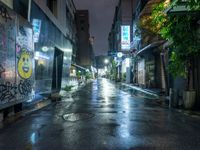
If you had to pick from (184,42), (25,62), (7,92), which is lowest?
(7,92)

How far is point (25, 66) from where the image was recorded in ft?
39.5

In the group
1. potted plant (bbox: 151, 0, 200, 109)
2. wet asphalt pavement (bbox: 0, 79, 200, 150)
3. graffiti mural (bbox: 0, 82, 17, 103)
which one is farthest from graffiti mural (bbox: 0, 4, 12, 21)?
potted plant (bbox: 151, 0, 200, 109)

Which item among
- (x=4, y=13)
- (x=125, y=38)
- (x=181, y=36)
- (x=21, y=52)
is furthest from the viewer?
(x=125, y=38)

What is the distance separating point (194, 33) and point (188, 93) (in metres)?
3.23

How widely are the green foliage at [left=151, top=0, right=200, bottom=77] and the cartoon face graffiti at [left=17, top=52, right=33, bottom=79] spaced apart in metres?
7.54

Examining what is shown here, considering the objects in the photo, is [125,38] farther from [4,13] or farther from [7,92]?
[7,92]

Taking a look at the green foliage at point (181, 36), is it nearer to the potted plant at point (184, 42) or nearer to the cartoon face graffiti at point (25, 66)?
the potted plant at point (184, 42)

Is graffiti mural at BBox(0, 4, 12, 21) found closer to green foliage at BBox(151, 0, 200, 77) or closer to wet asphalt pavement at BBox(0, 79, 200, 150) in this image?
wet asphalt pavement at BBox(0, 79, 200, 150)

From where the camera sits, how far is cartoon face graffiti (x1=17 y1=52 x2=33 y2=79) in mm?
11453

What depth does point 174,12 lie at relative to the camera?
39.1 ft

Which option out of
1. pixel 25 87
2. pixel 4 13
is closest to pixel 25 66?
pixel 25 87

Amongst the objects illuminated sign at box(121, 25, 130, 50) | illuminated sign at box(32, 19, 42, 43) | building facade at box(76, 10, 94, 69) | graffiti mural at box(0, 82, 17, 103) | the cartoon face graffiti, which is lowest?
graffiti mural at box(0, 82, 17, 103)

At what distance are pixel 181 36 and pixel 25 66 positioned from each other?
8144mm

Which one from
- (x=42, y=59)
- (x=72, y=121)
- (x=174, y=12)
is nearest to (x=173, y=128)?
(x=72, y=121)
